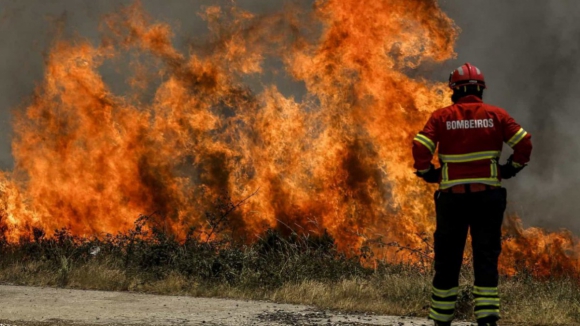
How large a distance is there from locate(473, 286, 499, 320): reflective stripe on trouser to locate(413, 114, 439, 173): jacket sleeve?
1084 millimetres

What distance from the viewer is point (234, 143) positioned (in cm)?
1423

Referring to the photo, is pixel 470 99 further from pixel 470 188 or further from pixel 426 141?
pixel 470 188

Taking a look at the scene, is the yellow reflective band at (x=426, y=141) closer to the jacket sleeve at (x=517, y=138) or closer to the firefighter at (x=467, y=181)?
the firefighter at (x=467, y=181)

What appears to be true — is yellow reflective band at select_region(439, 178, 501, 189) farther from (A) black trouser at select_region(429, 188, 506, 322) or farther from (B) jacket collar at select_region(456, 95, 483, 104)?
(B) jacket collar at select_region(456, 95, 483, 104)

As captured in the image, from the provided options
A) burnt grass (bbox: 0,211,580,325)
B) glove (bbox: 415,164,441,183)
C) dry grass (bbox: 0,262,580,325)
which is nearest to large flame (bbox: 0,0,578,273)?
burnt grass (bbox: 0,211,580,325)

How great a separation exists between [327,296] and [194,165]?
7.46 m

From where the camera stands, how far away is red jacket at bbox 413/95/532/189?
5766mm

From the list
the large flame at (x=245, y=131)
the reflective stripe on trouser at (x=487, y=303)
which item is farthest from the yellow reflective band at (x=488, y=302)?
the large flame at (x=245, y=131)

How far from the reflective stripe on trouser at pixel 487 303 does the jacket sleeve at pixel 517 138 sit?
1121 millimetres

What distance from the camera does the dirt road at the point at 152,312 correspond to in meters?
7.09

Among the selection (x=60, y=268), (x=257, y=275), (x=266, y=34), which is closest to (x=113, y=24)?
(x=266, y=34)

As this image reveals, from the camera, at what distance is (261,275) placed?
30.7 feet

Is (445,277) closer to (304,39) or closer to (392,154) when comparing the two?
(392,154)

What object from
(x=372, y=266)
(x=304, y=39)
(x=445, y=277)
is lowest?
(x=445, y=277)
